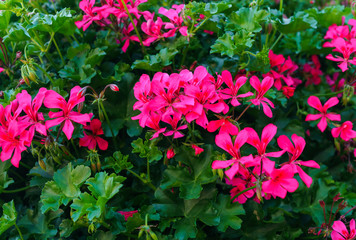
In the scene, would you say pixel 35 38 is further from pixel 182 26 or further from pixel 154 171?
pixel 154 171

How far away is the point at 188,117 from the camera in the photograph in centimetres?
127

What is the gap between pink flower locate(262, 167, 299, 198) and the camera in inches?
45.7

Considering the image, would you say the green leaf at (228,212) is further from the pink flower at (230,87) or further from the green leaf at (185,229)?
the pink flower at (230,87)

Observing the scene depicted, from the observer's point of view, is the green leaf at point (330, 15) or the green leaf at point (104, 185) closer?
the green leaf at point (104, 185)

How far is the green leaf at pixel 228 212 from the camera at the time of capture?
141cm

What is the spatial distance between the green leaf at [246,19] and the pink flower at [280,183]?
75cm

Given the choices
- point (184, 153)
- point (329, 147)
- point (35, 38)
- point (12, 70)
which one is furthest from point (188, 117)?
point (329, 147)

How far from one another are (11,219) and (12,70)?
2.58ft

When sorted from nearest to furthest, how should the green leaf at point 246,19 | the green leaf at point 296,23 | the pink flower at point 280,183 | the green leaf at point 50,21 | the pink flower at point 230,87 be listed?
the pink flower at point 280,183
the pink flower at point 230,87
the green leaf at point 50,21
the green leaf at point 246,19
the green leaf at point 296,23

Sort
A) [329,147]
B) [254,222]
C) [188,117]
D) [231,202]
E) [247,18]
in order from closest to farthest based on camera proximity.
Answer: [188,117]
[231,202]
[254,222]
[247,18]
[329,147]

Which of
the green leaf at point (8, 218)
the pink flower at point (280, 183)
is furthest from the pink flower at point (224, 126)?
the green leaf at point (8, 218)

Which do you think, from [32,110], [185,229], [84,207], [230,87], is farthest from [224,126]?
[32,110]

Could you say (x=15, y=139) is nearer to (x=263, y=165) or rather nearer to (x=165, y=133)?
(x=165, y=133)

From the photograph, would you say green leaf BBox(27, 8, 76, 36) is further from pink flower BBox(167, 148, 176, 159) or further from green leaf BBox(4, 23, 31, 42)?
pink flower BBox(167, 148, 176, 159)
